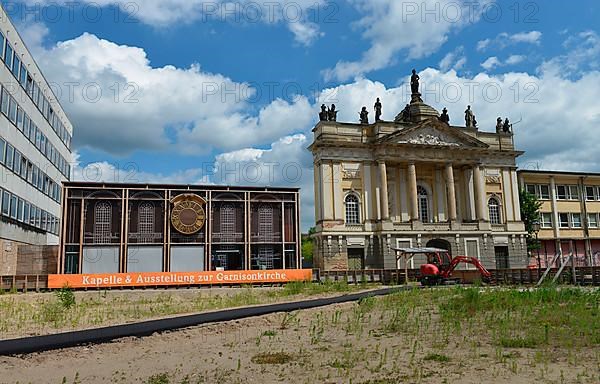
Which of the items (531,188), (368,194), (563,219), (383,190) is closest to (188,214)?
(368,194)

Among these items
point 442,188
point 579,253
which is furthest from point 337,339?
point 579,253

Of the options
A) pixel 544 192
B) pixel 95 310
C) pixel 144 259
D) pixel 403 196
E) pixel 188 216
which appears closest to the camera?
pixel 95 310

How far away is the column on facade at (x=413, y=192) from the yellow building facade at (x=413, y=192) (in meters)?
0.10

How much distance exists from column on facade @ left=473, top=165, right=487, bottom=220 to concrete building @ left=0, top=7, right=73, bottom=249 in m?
43.1

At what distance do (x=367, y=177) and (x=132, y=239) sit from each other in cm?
2352

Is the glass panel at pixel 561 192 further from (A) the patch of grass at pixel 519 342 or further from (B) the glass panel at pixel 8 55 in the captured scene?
(B) the glass panel at pixel 8 55

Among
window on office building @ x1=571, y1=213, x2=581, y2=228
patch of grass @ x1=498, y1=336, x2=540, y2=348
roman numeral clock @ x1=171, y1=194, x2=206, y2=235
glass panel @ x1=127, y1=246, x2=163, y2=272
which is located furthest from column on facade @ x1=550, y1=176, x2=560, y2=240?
patch of grass @ x1=498, y1=336, x2=540, y2=348

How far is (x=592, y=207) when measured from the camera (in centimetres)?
6181

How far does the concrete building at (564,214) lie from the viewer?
59531mm

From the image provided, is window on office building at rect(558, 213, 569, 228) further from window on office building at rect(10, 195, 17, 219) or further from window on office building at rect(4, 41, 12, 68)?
window on office building at rect(4, 41, 12, 68)

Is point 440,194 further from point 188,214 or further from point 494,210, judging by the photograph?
point 188,214

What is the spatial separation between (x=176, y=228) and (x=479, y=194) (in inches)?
1250

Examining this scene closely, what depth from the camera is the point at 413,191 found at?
52.2 meters

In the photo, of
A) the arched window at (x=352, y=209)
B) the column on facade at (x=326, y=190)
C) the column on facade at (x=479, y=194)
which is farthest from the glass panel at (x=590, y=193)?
the column on facade at (x=326, y=190)
